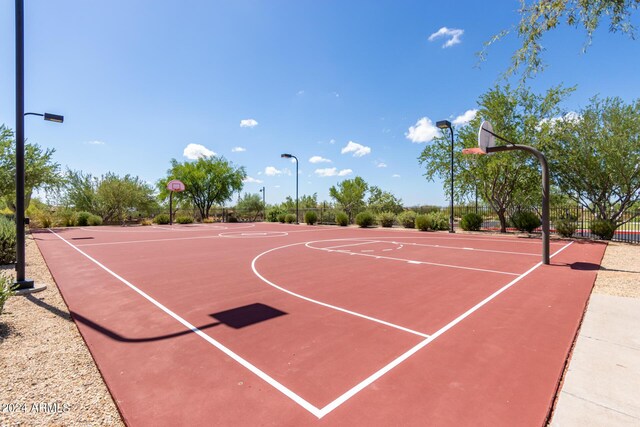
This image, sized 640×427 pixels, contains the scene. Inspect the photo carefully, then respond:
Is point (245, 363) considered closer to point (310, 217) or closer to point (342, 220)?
point (342, 220)

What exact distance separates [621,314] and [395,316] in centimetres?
351

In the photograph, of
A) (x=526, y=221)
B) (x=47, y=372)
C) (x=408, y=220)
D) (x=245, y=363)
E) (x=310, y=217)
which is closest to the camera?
(x=47, y=372)

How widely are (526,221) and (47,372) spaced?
22.4m

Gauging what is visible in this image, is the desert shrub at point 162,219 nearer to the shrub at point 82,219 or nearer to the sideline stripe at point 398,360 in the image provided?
the shrub at point 82,219

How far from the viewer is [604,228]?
15.4 meters

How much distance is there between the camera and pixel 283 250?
12422mm

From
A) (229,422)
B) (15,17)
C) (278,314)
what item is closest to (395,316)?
(278,314)

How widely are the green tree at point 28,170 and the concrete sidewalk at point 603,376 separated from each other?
2833cm

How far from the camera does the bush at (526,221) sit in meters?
19.0

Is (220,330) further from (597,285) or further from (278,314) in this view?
A: (597,285)

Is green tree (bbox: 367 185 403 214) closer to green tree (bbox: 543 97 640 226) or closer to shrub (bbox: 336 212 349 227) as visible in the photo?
shrub (bbox: 336 212 349 227)

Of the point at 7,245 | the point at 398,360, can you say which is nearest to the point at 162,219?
the point at 7,245

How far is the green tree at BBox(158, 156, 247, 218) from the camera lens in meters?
41.9

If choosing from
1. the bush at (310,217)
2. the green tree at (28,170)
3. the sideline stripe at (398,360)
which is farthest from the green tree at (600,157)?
the green tree at (28,170)
